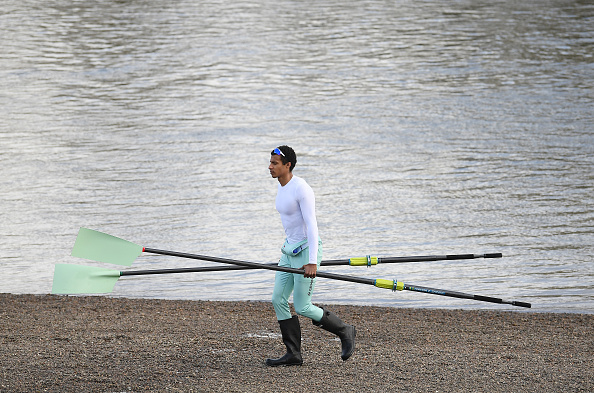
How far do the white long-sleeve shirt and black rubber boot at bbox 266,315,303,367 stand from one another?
0.84 meters

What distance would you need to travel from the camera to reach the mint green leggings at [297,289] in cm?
823

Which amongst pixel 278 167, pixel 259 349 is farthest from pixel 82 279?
pixel 278 167

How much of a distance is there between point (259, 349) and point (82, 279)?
6.27 ft

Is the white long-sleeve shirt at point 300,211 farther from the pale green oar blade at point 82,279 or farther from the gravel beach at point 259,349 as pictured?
the pale green oar blade at point 82,279

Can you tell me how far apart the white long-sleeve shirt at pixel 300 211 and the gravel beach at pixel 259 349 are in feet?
4.10

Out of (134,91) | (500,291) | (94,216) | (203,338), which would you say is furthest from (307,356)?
(134,91)

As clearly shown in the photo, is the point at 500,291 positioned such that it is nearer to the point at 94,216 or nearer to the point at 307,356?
the point at 307,356

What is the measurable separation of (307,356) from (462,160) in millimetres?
13465

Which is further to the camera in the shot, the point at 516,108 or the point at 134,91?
the point at 134,91

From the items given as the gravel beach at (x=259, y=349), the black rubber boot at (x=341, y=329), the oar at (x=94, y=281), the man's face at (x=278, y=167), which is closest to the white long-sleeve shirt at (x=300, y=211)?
the man's face at (x=278, y=167)

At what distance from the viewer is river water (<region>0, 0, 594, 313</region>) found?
14.3 metres

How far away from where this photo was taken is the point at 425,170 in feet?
68.5

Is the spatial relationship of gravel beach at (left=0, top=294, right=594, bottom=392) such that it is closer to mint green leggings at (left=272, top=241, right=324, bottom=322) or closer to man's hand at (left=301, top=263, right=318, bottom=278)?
mint green leggings at (left=272, top=241, right=324, bottom=322)

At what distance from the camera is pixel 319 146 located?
2342cm
